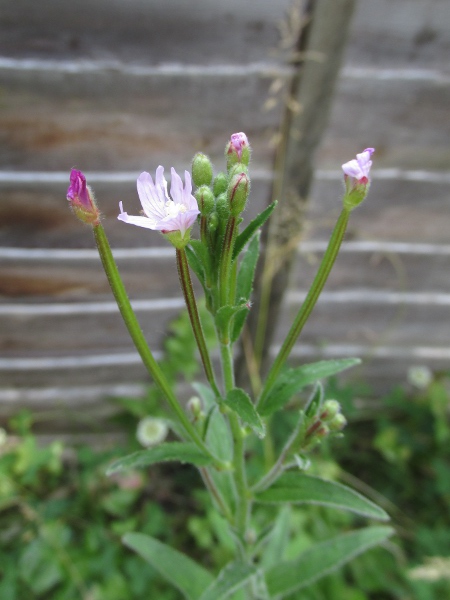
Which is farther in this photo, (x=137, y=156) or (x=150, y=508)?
(x=150, y=508)

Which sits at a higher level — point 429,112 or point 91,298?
point 429,112

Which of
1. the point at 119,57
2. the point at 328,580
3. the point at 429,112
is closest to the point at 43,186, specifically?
the point at 119,57

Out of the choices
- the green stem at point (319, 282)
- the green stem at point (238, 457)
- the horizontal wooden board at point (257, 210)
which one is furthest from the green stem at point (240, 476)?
the horizontal wooden board at point (257, 210)

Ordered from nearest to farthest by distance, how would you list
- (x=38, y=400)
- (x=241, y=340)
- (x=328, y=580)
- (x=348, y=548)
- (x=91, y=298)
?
(x=348, y=548) → (x=328, y=580) → (x=91, y=298) → (x=241, y=340) → (x=38, y=400)

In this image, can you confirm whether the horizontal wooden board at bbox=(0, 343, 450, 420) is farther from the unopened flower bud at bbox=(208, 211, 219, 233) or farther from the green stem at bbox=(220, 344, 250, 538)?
the unopened flower bud at bbox=(208, 211, 219, 233)

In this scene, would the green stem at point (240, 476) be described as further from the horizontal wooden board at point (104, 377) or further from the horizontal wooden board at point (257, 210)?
the horizontal wooden board at point (104, 377)

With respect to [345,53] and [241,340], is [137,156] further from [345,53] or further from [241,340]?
[241,340]

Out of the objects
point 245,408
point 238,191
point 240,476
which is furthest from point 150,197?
point 240,476

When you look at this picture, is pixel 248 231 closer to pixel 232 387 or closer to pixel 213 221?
pixel 213 221
